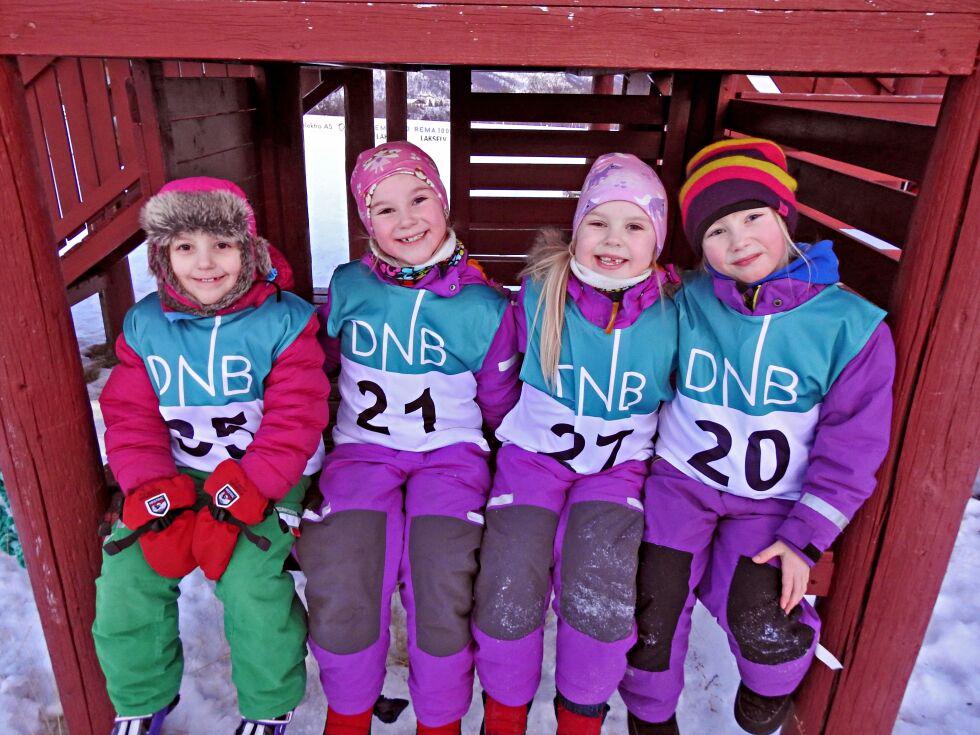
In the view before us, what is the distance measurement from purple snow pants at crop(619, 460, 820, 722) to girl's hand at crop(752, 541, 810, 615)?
0.02 meters

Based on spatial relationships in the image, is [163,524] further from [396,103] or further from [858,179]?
[396,103]

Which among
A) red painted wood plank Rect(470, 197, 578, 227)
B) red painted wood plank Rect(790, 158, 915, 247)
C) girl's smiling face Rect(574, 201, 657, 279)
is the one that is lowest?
red painted wood plank Rect(470, 197, 578, 227)

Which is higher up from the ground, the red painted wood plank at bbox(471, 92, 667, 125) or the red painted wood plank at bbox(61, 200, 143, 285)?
the red painted wood plank at bbox(471, 92, 667, 125)

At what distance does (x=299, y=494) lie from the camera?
6.94 ft

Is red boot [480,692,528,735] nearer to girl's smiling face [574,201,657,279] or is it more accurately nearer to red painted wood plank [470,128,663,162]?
girl's smiling face [574,201,657,279]

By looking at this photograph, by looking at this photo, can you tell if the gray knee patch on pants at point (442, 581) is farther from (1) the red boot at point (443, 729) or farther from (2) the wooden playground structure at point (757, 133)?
(2) the wooden playground structure at point (757, 133)

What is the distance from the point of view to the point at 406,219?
209 cm

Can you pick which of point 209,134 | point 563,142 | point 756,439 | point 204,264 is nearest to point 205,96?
point 209,134

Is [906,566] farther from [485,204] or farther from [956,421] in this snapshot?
[485,204]

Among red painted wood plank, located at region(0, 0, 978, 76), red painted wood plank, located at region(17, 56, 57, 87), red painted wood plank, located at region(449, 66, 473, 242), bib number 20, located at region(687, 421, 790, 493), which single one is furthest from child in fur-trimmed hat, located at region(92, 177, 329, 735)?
red painted wood plank, located at region(17, 56, 57, 87)

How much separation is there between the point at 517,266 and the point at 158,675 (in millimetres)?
2927

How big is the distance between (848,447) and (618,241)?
81cm

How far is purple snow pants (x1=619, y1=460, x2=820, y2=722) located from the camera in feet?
6.04

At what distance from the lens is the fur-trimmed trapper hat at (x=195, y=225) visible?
1.92 m
